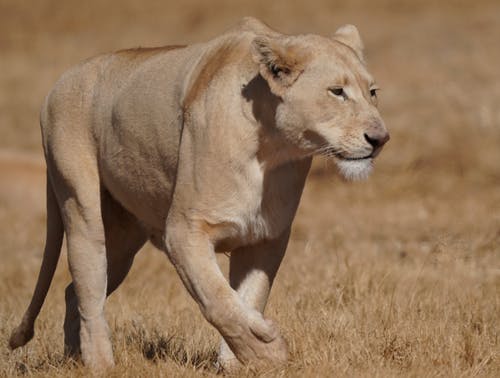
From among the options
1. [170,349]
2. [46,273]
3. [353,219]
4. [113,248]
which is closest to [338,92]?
[170,349]

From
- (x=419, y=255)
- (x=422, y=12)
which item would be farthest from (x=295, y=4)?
(x=419, y=255)

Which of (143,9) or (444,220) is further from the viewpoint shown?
(143,9)

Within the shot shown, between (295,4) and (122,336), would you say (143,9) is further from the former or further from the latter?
(122,336)

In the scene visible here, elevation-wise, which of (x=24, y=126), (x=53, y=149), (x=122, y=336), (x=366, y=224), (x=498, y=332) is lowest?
(x=24, y=126)

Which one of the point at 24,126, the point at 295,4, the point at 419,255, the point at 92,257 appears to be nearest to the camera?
the point at 92,257

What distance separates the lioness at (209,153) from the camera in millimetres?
4945

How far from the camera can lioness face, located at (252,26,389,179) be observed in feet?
16.1

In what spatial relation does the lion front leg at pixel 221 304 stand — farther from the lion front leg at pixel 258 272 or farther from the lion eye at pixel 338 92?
the lion eye at pixel 338 92

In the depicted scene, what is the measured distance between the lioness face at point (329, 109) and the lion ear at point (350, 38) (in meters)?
0.38

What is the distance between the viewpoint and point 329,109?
4.93 m

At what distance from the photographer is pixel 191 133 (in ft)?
17.1

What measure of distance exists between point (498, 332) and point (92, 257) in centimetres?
185

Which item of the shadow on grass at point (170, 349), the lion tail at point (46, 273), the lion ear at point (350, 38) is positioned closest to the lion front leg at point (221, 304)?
the shadow on grass at point (170, 349)

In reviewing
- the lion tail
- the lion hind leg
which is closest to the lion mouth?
the lion hind leg
